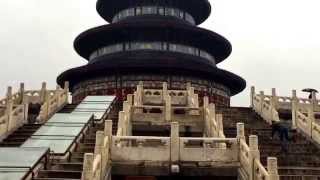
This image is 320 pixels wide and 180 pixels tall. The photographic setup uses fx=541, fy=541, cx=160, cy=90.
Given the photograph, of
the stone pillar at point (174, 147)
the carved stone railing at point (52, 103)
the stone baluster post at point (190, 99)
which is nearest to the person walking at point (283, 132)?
the stone pillar at point (174, 147)

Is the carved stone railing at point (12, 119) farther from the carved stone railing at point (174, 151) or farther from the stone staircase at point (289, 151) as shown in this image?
the stone staircase at point (289, 151)

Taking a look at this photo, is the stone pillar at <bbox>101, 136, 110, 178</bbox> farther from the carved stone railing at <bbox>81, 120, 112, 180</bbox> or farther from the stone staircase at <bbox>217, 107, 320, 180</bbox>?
the stone staircase at <bbox>217, 107, 320, 180</bbox>

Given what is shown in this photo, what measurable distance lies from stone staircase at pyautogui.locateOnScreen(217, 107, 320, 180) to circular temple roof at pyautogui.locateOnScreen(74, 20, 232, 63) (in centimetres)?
1454

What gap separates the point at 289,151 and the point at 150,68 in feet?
62.6

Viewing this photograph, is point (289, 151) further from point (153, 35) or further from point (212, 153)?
point (153, 35)

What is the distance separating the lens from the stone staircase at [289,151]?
1453 centimetres

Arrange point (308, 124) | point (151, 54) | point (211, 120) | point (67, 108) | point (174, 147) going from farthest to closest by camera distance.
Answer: point (151, 54) < point (67, 108) < point (308, 124) < point (211, 120) < point (174, 147)

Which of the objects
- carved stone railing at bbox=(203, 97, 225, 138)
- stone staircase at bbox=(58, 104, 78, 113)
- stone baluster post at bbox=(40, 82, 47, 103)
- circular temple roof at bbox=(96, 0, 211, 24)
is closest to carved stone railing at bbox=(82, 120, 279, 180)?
carved stone railing at bbox=(203, 97, 225, 138)

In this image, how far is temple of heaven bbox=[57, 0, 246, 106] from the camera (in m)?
35.7

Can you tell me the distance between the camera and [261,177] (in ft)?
39.6

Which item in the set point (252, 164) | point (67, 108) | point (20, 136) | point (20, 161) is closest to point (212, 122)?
point (252, 164)

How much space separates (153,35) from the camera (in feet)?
126

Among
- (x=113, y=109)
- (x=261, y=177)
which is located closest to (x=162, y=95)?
(x=113, y=109)

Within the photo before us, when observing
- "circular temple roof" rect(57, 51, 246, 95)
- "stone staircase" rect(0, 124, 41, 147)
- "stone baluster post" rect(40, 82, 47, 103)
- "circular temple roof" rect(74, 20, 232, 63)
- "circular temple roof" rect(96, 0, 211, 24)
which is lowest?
"stone staircase" rect(0, 124, 41, 147)
